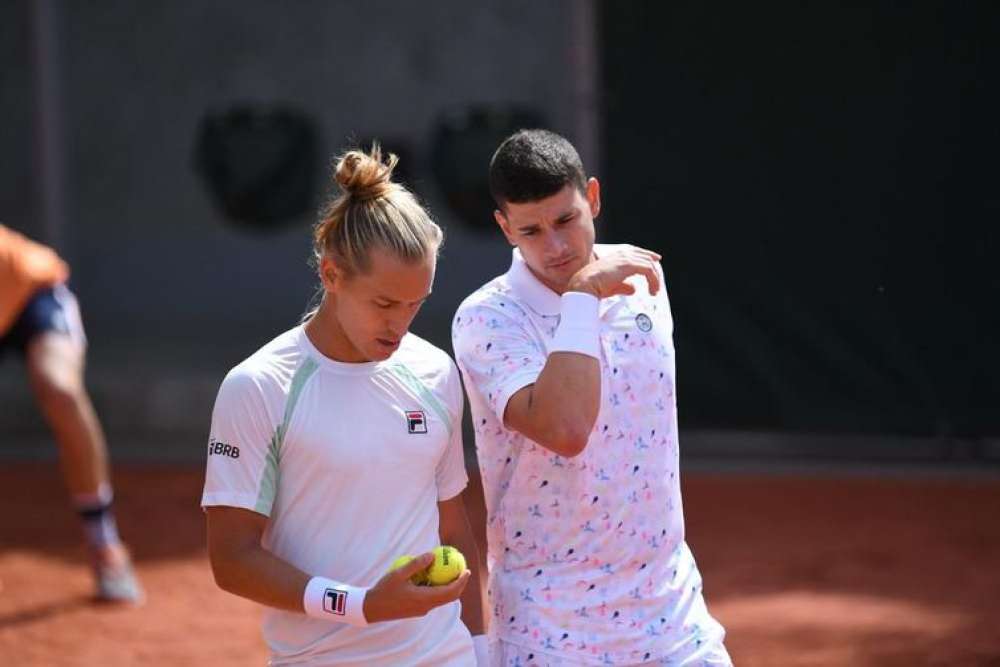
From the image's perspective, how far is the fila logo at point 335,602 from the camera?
2.72m

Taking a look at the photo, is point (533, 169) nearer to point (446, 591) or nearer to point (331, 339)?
point (331, 339)

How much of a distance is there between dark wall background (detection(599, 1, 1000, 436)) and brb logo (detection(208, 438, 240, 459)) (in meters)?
5.52

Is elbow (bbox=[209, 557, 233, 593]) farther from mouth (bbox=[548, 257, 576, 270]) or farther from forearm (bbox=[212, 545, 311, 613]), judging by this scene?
mouth (bbox=[548, 257, 576, 270])

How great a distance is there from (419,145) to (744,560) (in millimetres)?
5605

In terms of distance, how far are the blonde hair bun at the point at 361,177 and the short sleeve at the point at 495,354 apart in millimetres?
352

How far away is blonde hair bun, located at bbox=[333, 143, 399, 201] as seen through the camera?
115 inches

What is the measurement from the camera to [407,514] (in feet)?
9.50

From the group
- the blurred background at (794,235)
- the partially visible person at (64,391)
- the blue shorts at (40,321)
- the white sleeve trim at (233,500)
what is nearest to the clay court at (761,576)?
the blurred background at (794,235)

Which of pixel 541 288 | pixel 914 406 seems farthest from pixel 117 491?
pixel 541 288

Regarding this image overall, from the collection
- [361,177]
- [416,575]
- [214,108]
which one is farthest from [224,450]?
[214,108]

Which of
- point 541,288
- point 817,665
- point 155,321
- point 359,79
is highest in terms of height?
point 541,288

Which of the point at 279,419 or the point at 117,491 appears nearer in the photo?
the point at 279,419

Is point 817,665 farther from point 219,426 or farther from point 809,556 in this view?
point 219,426

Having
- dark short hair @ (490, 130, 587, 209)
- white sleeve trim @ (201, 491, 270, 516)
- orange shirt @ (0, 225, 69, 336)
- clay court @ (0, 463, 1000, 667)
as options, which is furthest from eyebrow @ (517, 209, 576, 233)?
orange shirt @ (0, 225, 69, 336)
